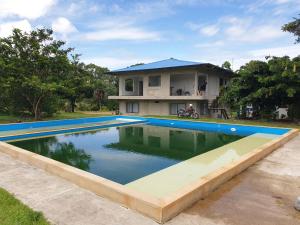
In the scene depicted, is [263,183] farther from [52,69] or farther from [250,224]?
[52,69]

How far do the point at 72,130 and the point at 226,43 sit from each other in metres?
19.5

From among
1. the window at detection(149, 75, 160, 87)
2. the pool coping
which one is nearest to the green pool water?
the pool coping

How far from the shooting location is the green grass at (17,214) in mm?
3479

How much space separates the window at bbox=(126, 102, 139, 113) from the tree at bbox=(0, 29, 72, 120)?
29.2ft

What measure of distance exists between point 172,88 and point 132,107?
478cm

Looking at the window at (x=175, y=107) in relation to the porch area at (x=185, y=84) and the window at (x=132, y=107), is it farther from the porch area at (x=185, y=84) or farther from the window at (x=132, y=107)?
the window at (x=132, y=107)

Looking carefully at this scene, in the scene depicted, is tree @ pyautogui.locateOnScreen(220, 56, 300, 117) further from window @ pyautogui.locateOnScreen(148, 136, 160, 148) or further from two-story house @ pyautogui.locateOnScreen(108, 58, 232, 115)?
window @ pyautogui.locateOnScreen(148, 136, 160, 148)

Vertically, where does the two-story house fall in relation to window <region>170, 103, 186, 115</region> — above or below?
above

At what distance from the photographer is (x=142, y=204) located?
3.82 metres

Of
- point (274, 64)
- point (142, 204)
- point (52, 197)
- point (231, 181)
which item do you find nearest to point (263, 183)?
point (231, 181)

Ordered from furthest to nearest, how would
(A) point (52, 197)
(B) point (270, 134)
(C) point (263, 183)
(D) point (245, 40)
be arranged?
(D) point (245, 40)
(B) point (270, 134)
(C) point (263, 183)
(A) point (52, 197)

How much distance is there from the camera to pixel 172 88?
82.8 feet

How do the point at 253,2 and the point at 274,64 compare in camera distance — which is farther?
the point at 274,64

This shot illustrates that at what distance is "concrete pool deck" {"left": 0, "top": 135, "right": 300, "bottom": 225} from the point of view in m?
3.66
